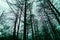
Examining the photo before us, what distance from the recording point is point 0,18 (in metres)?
8.80

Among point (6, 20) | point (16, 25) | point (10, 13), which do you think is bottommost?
point (16, 25)

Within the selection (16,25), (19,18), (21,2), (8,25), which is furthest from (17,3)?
(8,25)

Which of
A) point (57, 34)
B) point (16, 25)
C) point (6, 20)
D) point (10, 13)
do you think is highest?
point (10, 13)

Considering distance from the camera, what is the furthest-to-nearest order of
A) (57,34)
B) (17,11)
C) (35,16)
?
(57,34)
(35,16)
(17,11)

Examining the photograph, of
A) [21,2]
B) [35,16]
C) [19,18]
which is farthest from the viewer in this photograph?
[35,16]

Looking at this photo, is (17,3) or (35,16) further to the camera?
(35,16)

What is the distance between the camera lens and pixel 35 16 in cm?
945

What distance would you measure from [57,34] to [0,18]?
22.0 feet

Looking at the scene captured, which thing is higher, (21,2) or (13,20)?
(21,2)

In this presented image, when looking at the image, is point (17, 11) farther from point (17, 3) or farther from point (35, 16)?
point (35, 16)

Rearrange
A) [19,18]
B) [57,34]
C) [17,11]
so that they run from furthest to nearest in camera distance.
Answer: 1. [57,34]
2. [19,18]
3. [17,11]

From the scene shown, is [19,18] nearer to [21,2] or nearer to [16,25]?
[16,25]

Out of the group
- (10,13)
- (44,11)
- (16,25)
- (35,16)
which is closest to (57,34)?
(35,16)

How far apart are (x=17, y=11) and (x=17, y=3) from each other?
63cm
